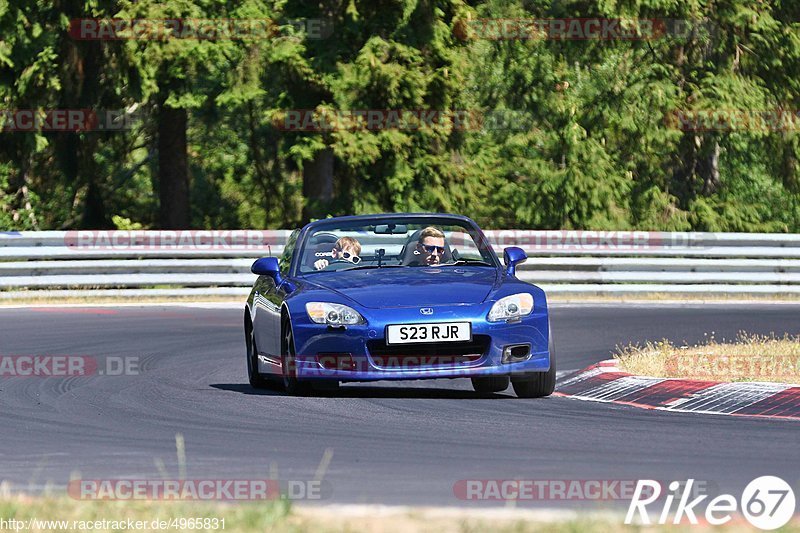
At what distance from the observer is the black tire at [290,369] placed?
444 inches

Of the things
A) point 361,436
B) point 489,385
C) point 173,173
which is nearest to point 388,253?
point 489,385

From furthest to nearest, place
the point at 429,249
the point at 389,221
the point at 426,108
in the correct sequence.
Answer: the point at 426,108 → the point at 389,221 → the point at 429,249

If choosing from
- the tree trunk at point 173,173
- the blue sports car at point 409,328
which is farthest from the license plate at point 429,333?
the tree trunk at point 173,173

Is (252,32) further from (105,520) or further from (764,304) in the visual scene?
(105,520)

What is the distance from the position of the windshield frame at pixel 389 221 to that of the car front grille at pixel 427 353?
146 centimetres

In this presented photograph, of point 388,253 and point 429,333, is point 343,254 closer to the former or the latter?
point 388,253

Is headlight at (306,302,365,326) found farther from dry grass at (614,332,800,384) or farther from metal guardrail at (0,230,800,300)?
metal guardrail at (0,230,800,300)

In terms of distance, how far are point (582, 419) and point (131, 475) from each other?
10.8ft

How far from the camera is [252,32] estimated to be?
29.2m

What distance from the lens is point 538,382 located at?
37.1 ft

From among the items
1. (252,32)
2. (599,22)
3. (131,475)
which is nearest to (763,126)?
(599,22)

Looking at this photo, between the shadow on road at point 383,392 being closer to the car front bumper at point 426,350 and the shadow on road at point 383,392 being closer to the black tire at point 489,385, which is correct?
the black tire at point 489,385

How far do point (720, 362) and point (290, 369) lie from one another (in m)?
3.81

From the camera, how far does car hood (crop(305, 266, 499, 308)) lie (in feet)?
36.0
